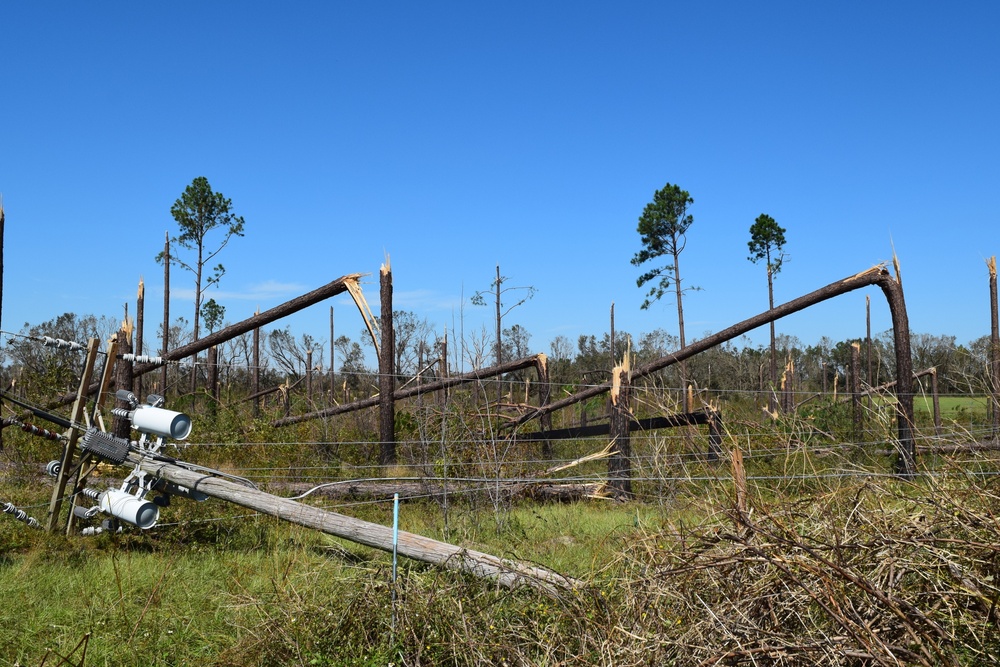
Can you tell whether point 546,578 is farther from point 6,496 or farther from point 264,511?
point 6,496

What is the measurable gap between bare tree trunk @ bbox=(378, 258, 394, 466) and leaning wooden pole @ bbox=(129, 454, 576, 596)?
10.4 ft

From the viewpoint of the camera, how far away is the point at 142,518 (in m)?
5.69

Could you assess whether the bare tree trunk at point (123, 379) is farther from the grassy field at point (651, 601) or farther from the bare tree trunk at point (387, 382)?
the bare tree trunk at point (387, 382)

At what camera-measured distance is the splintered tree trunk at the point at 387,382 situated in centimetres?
923

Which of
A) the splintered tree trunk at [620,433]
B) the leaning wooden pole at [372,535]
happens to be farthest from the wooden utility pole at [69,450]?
the splintered tree trunk at [620,433]

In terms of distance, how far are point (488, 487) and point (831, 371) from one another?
3739 cm

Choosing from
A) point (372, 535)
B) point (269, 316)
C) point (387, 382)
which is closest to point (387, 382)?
point (387, 382)

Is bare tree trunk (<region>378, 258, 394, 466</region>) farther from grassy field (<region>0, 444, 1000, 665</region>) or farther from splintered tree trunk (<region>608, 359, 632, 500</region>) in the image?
grassy field (<region>0, 444, 1000, 665</region>)

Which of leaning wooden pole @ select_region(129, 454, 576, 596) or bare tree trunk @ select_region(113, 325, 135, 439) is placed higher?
bare tree trunk @ select_region(113, 325, 135, 439)

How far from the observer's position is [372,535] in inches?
203

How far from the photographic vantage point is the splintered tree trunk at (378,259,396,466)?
30.3ft

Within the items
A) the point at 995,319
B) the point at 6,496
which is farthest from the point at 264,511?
the point at 995,319

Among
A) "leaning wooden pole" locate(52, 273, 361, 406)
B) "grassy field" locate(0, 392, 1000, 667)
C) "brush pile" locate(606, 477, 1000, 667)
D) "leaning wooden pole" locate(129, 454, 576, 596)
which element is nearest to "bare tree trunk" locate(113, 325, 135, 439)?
"leaning wooden pole" locate(52, 273, 361, 406)

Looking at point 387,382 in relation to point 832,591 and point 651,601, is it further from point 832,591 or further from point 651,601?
point 832,591
